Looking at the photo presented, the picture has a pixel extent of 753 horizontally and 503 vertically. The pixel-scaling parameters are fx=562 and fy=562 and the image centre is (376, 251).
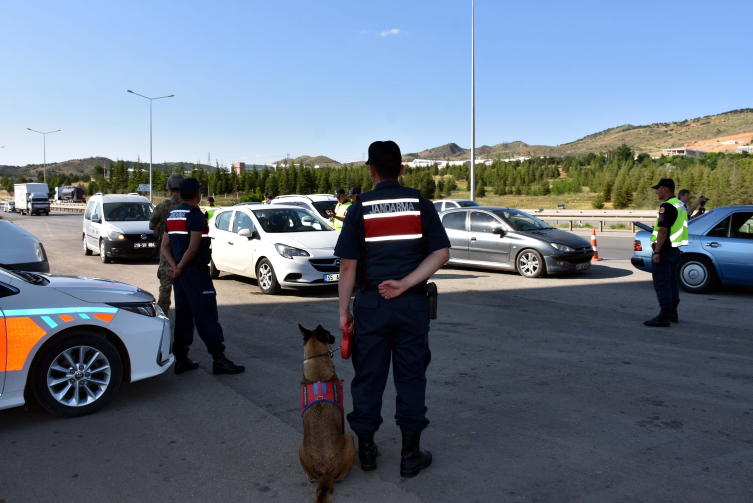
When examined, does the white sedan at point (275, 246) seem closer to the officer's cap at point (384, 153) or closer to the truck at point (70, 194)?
the officer's cap at point (384, 153)

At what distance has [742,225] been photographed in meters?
9.45

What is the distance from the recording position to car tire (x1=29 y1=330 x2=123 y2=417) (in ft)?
13.8

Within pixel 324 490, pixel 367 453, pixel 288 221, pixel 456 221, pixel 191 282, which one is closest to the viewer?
pixel 324 490

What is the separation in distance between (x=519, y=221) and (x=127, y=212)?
10815 millimetres

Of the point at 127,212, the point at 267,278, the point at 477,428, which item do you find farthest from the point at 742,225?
the point at 127,212

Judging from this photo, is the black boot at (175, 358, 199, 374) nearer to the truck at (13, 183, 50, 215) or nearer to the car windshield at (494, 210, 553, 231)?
the car windshield at (494, 210, 553, 231)

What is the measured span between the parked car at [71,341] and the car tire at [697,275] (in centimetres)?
892

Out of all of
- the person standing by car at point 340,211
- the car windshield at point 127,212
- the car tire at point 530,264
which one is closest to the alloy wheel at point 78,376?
the person standing by car at point 340,211

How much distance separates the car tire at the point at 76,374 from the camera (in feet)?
13.8

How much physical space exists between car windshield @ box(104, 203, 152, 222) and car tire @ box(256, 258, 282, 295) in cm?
721

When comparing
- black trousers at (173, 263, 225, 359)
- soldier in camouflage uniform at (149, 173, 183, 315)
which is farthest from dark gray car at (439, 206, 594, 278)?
black trousers at (173, 263, 225, 359)

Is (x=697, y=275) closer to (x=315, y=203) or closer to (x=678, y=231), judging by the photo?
(x=678, y=231)

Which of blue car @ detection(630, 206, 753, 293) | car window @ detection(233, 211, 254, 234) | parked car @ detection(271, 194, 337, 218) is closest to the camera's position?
blue car @ detection(630, 206, 753, 293)

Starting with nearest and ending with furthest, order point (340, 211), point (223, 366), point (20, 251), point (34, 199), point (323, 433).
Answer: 1. point (323, 433)
2. point (223, 366)
3. point (20, 251)
4. point (340, 211)
5. point (34, 199)
